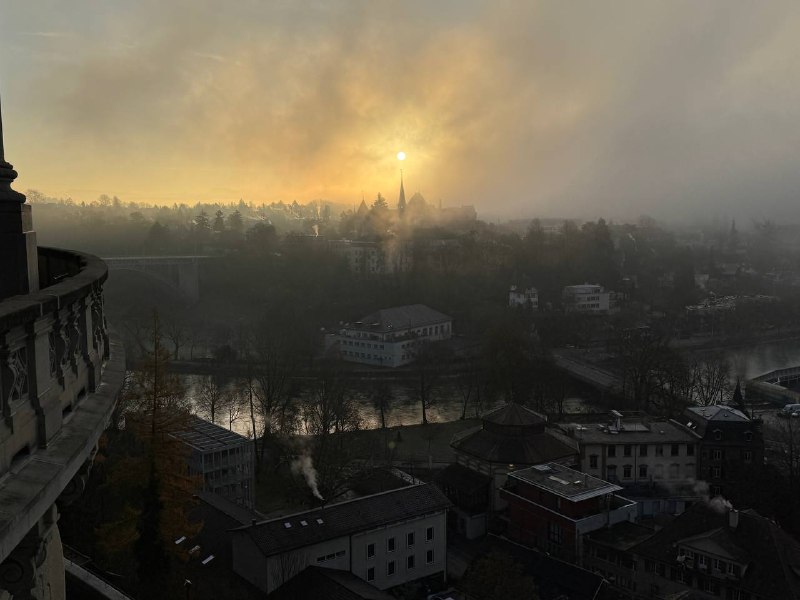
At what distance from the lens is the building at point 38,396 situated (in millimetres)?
1145

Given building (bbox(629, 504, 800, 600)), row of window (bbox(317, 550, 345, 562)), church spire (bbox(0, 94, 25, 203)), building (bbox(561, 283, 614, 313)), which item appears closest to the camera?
church spire (bbox(0, 94, 25, 203))

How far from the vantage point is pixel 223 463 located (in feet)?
28.9

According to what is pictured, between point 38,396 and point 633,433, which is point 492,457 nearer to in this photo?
point 633,433

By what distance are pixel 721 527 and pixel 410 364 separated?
12.9 m

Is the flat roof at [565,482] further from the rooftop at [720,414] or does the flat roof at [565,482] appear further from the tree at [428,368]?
the tree at [428,368]

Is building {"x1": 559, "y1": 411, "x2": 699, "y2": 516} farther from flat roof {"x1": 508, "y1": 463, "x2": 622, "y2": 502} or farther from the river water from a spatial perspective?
the river water

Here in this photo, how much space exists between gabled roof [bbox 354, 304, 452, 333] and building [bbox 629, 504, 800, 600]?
1326 cm

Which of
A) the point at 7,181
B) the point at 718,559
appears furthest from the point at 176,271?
the point at 7,181

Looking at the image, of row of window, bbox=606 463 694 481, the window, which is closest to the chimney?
the window

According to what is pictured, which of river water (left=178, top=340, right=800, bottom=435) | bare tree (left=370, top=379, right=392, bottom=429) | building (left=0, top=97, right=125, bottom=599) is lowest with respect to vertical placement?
river water (left=178, top=340, right=800, bottom=435)

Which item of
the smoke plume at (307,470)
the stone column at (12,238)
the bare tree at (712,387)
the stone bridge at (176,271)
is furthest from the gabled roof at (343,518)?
the stone bridge at (176,271)

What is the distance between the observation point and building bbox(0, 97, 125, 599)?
1.14 meters

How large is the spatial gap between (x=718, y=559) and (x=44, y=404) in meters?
6.86

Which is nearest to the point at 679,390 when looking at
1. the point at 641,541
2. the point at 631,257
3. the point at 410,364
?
the point at 410,364
